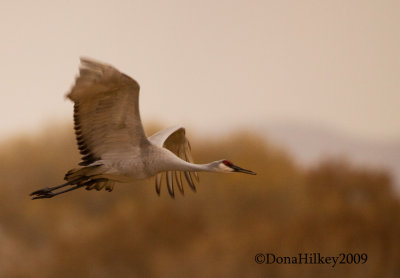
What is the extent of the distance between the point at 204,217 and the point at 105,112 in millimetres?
5144

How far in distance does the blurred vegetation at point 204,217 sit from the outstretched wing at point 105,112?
4604mm

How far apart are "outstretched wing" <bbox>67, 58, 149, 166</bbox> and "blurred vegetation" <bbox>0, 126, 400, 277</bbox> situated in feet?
15.1

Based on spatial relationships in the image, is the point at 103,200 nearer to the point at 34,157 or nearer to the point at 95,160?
the point at 34,157

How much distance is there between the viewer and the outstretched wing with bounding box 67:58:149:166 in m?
3.35

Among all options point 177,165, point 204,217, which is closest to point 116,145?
point 177,165

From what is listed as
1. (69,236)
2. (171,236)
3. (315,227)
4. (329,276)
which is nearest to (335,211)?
(315,227)

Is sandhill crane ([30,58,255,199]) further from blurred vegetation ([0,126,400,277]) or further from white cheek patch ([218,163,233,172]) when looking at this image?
blurred vegetation ([0,126,400,277])

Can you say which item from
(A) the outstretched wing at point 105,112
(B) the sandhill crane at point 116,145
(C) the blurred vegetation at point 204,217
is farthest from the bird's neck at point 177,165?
(C) the blurred vegetation at point 204,217

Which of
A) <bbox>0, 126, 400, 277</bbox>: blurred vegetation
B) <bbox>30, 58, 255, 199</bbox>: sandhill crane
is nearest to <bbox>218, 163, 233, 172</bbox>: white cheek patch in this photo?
<bbox>30, 58, 255, 199</bbox>: sandhill crane

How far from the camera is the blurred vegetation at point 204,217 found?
8.40m

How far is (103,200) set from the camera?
→ 880 centimetres

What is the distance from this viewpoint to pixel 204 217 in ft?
28.3

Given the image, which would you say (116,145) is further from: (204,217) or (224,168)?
(204,217)

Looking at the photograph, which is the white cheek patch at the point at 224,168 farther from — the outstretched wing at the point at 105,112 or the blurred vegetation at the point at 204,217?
the blurred vegetation at the point at 204,217
